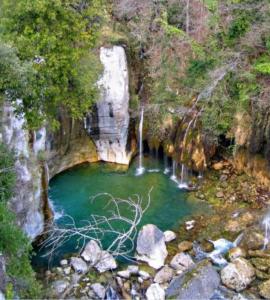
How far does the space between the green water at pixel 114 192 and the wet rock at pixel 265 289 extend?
13.0 ft

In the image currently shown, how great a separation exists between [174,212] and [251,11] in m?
8.53

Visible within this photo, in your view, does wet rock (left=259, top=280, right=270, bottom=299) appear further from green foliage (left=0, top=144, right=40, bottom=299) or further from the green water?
green foliage (left=0, top=144, right=40, bottom=299)

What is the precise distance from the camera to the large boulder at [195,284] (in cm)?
1146

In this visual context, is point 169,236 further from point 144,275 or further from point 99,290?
point 99,290

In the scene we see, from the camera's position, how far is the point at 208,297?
37.9 ft

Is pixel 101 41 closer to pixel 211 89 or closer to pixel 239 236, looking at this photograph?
pixel 211 89

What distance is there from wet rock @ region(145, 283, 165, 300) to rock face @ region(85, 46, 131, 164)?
27.9 feet

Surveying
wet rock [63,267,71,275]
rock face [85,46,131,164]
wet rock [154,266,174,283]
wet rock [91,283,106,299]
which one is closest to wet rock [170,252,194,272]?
wet rock [154,266,174,283]

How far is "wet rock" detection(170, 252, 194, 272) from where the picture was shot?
12717 mm

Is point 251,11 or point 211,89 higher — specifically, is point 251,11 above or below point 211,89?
above

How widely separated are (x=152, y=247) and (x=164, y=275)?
1110mm

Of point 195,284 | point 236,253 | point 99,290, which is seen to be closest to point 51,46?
point 99,290

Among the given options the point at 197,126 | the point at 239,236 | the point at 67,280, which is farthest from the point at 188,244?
the point at 197,126

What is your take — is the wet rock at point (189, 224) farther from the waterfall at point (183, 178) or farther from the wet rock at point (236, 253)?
the waterfall at point (183, 178)
